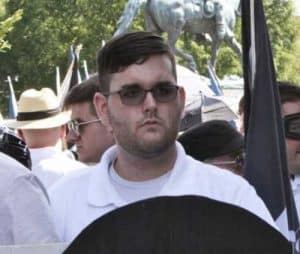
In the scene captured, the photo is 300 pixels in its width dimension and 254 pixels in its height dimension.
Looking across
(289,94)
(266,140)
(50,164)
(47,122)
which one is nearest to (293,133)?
(289,94)

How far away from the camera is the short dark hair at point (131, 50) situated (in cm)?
215

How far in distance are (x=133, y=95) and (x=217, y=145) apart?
1152 millimetres

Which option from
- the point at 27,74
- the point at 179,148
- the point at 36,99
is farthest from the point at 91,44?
the point at 179,148

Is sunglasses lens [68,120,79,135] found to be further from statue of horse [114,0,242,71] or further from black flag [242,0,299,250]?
statue of horse [114,0,242,71]

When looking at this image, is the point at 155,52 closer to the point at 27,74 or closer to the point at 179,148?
the point at 179,148

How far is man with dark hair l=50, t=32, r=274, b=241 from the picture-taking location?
2.10 metres

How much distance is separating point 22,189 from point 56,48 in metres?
32.7

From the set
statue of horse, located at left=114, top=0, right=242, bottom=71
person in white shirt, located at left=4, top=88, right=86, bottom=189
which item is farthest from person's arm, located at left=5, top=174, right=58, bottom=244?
statue of horse, located at left=114, top=0, right=242, bottom=71

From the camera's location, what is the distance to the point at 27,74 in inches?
1407

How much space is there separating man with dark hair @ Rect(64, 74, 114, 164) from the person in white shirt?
2.7 inches

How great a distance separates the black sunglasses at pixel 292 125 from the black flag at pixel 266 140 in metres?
0.39

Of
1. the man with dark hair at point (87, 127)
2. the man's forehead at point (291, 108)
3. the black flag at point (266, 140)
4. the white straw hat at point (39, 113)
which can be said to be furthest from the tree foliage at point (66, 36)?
the black flag at point (266, 140)

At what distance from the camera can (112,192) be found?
6.98 ft

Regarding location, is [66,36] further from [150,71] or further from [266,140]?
[150,71]
